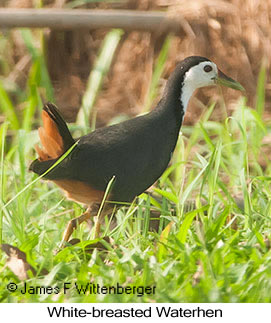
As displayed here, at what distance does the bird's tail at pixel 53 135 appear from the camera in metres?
2.72

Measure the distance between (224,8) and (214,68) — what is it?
1459 mm

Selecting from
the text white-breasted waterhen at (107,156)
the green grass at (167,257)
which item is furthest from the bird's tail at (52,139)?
the green grass at (167,257)

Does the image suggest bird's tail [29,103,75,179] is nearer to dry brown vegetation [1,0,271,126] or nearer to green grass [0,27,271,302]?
green grass [0,27,271,302]

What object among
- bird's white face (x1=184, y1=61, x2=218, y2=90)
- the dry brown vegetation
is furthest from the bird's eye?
the dry brown vegetation

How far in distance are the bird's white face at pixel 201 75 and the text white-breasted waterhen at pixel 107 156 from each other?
0.14m

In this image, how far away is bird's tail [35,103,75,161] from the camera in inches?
107

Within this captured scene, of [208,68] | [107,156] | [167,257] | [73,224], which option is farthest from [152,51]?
[167,257]

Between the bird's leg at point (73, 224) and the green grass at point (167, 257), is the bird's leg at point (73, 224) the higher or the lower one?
the higher one

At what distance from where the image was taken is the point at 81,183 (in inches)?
111

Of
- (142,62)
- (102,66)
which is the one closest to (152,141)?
(102,66)

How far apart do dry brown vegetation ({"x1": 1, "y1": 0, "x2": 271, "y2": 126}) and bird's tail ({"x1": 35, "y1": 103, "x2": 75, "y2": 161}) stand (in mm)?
1936

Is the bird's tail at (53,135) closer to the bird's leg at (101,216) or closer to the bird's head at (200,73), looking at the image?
the bird's leg at (101,216)

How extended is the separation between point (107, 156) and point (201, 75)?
590 millimetres
